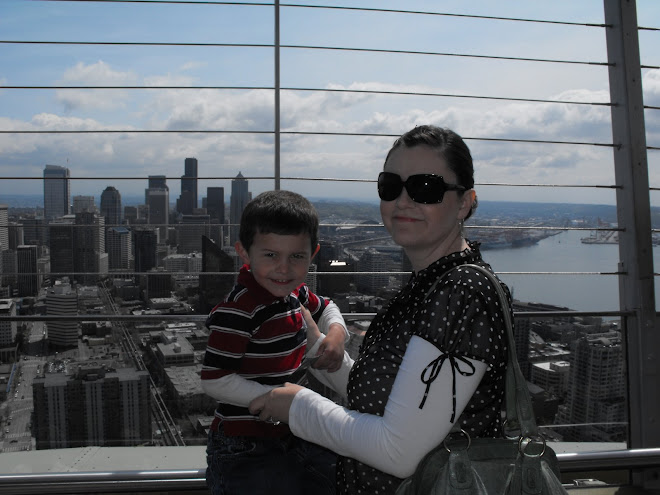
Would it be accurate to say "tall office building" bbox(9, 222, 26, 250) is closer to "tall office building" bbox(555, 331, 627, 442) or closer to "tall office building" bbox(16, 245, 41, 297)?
"tall office building" bbox(16, 245, 41, 297)

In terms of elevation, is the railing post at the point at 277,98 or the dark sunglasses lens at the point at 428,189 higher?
the railing post at the point at 277,98

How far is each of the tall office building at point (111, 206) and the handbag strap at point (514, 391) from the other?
5.50 feet

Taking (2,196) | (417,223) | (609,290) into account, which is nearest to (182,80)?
(2,196)

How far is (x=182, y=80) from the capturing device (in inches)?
92.4

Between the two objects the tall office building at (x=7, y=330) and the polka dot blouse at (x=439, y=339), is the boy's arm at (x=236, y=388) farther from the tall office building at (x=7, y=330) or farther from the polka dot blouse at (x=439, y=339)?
the tall office building at (x=7, y=330)

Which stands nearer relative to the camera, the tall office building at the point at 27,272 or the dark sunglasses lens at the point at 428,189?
the dark sunglasses lens at the point at 428,189

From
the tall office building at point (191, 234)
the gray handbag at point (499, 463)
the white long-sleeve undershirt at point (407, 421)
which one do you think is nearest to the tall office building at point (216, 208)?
the tall office building at point (191, 234)

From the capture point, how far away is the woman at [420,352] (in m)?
1.02

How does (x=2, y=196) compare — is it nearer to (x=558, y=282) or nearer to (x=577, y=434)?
(x=558, y=282)

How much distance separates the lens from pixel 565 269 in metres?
2.53

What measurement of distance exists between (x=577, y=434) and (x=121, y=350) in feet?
6.30

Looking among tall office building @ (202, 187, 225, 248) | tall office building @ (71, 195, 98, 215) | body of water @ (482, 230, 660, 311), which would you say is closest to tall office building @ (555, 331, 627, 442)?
body of water @ (482, 230, 660, 311)

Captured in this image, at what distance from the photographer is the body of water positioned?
2480mm

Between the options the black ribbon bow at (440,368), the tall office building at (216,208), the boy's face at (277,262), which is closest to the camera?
the black ribbon bow at (440,368)
